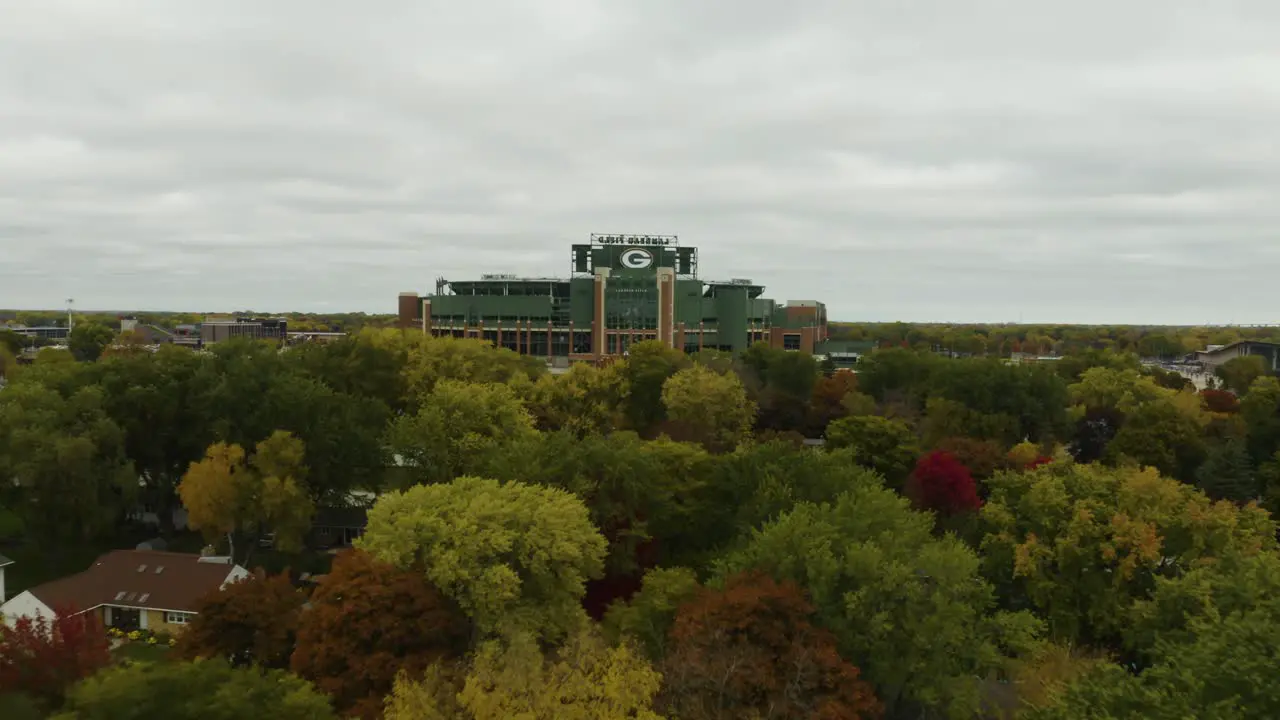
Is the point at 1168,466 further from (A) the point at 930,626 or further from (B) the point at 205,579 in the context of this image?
(B) the point at 205,579

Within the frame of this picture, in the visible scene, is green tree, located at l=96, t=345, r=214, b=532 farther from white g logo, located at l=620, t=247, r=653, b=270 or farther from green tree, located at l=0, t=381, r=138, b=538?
white g logo, located at l=620, t=247, r=653, b=270

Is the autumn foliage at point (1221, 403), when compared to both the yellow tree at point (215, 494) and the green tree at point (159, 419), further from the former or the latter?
the green tree at point (159, 419)

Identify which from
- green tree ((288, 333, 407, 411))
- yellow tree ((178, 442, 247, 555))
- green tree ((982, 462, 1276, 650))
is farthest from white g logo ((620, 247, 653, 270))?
green tree ((982, 462, 1276, 650))

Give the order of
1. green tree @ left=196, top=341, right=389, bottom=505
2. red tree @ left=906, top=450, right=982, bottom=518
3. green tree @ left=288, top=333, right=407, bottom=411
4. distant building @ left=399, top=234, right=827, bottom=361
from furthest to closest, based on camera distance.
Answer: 1. distant building @ left=399, top=234, right=827, bottom=361
2. green tree @ left=288, top=333, right=407, bottom=411
3. green tree @ left=196, top=341, right=389, bottom=505
4. red tree @ left=906, top=450, right=982, bottom=518

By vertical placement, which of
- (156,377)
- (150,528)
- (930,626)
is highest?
(156,377)

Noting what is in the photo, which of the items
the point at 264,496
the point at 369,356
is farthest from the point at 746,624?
the point at 369,356

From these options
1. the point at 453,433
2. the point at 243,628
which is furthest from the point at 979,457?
the point at 243,628
